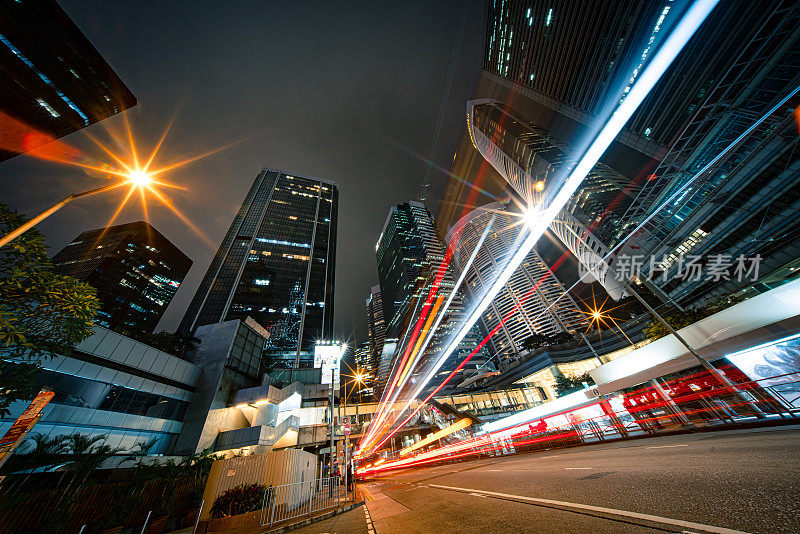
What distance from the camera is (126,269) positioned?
91000 mm

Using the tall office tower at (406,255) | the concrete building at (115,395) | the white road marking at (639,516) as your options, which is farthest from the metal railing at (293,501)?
the tall office tower at (406,255)

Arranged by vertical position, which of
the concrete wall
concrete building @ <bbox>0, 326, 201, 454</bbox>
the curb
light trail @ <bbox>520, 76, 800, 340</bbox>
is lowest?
the curb

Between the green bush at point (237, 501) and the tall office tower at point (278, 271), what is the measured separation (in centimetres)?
7298

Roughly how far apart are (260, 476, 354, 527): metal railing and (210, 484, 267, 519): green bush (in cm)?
36

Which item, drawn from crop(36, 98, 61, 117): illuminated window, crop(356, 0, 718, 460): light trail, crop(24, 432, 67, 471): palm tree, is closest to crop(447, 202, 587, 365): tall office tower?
crop(356, 0, 718, 460): light trail

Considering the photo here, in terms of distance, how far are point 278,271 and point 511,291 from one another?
331ft

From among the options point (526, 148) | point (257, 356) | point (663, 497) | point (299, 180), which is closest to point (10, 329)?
point (663, 497)

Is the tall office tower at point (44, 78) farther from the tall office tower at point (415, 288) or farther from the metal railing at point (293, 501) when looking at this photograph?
the tall office tower at point (415, 288)

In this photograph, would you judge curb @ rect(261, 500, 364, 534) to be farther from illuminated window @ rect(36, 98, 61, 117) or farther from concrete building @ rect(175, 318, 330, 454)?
illuminated window @ rect(36, 98, 61, 117)

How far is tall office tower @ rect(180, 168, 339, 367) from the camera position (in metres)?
87.6

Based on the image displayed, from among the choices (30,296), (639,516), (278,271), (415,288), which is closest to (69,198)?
(30,296)

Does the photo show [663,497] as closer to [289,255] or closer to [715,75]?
[715,75]

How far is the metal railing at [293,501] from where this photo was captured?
33.9ft

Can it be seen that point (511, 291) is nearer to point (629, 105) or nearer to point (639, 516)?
point (629, 105)
